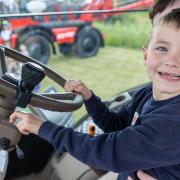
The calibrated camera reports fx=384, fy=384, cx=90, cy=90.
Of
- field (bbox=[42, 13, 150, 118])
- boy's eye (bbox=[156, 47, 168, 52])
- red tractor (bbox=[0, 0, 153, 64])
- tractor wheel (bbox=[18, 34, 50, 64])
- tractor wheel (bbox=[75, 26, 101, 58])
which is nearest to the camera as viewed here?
boy's eye (bbox=[156, 47, 168, 52])

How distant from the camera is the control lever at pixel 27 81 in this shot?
89cm

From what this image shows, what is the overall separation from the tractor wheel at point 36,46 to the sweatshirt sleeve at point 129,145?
2.92 meters

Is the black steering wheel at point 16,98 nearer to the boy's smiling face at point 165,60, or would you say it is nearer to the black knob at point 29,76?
the black knob at point 29,76

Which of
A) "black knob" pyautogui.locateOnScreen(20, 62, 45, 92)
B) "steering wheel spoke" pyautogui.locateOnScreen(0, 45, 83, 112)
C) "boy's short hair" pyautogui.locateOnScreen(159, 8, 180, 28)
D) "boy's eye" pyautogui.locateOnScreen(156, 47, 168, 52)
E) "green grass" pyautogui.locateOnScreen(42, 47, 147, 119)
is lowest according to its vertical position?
"green grass" pyautogui.locateOnScreen(42, 47, 147, 119)

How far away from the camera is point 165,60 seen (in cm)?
98

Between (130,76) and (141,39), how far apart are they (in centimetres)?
79

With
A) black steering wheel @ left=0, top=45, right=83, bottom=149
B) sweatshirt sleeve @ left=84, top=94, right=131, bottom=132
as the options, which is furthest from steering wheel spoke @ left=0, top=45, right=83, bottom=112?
sweatshirt sleeve @ left=84, top=94, right=131, bottom=132

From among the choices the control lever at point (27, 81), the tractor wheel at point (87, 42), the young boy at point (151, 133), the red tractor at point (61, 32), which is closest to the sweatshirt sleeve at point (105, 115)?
the young boy at point (151, 133)

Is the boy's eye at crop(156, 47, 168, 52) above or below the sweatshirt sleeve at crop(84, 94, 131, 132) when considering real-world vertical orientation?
above

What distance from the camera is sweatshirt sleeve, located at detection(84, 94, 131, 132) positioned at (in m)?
1.24

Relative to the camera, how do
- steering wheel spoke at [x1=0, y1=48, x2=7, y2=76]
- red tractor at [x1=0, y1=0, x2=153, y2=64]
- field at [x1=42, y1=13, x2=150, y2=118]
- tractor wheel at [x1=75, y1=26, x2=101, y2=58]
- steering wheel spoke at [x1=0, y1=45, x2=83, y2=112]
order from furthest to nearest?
tractor wheel at [x1=75, y1=26, x2=101, y2=58]
field at [x1=42, y1=13, x2=150, y2=118]
red tractor at [x1=0, y1=0, x2=153, y2=64]
steering wheel spoke at [x1=0, y1=48, x2=7, y2=76]
steering wheel spoke at [x1=0, y1=45, x2=83, y2=112]

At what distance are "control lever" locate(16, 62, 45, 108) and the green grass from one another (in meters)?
2.37

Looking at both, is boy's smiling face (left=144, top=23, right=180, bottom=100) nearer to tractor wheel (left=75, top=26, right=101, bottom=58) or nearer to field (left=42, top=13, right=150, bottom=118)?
field (left=42, top=13, right=150, bottom=118)

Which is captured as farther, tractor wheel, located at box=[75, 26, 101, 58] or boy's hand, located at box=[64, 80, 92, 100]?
tractor wheel, located at box=[75, 26, 101, 58]
